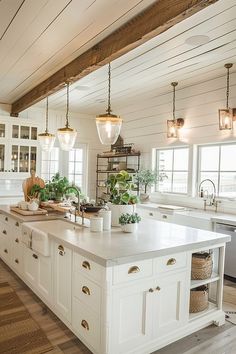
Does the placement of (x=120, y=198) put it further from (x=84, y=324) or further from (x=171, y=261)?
(x=84, y=324)

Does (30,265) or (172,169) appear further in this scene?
(172,169)

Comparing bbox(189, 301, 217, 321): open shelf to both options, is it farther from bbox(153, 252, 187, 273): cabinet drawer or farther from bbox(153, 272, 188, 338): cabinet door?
bbox(153, 252, 187, 273): cabinet drawer

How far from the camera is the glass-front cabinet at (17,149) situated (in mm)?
5496

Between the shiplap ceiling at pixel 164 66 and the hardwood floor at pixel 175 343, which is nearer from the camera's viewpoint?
the hardwood floor at pixel 175 343

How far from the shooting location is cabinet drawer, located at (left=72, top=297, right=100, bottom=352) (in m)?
1.91

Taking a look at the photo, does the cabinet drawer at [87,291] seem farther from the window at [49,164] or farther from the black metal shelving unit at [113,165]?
the window at [49,164]

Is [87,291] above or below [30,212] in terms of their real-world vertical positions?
below

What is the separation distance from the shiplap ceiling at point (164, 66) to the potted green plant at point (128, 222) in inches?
69.7

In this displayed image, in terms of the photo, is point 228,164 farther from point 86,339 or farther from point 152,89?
point 86,339

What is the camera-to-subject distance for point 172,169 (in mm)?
5148

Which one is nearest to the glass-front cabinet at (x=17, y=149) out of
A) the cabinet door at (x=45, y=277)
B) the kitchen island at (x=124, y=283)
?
the kitchen island at (x=124, y=283)

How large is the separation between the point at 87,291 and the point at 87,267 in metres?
0.17

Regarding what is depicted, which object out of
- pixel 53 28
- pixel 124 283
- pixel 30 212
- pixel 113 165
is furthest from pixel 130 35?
pixel 113 165

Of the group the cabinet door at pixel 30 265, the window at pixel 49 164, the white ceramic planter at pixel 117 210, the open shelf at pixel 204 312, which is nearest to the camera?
the open shelf at pixel 204 312
